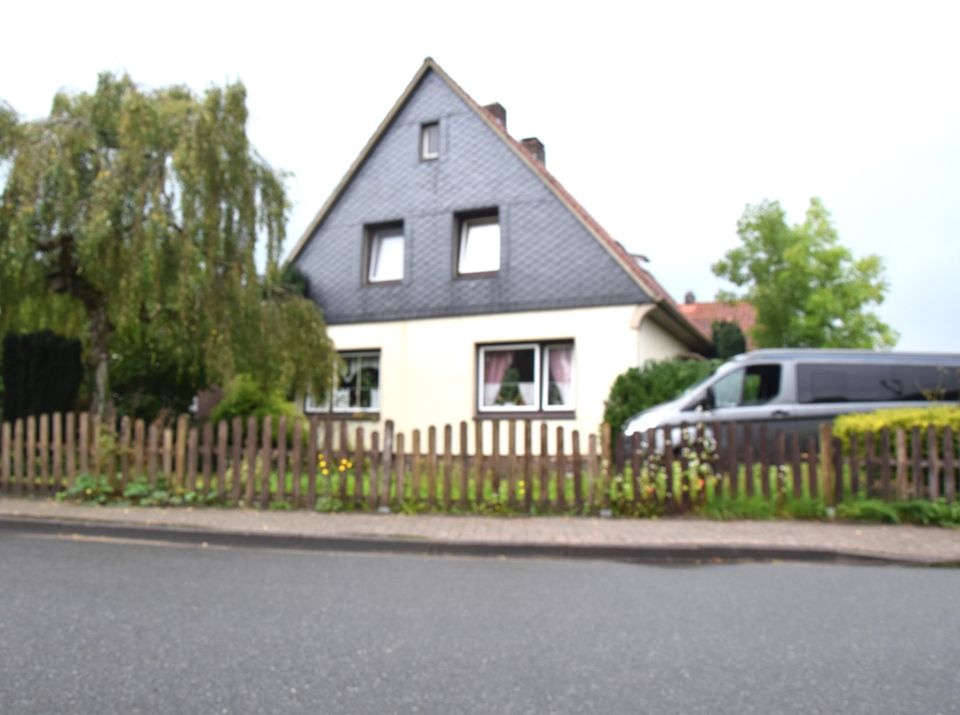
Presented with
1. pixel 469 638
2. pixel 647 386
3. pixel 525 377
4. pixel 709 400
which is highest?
pixel 525 377

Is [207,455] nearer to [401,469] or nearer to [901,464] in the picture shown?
[401,469]

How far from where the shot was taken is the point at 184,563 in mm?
6789

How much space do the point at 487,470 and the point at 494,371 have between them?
269 inches

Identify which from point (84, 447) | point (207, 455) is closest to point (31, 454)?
point (84, 447)

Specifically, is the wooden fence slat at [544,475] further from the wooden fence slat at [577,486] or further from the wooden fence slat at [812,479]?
the wooden fence slat at [812,479]

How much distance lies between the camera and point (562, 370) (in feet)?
51.6

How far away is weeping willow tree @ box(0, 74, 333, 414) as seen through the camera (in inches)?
410

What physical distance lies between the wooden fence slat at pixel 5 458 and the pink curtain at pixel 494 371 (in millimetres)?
8438

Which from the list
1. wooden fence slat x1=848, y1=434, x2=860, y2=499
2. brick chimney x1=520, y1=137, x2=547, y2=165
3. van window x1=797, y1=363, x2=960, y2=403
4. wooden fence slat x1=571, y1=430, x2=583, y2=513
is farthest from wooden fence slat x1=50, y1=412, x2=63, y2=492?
brick chimney x1=520, y1=137, x2=547, y2=165

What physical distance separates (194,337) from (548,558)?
22.0 ft

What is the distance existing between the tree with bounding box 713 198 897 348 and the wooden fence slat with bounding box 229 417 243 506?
1921 centimetres

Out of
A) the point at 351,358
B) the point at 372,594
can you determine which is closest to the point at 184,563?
the point at 372,594

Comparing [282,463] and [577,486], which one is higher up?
[282,463]

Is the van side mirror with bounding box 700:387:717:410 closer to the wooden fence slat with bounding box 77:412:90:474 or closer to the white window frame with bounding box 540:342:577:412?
the white window frame with bounding box 540:342:577:412
